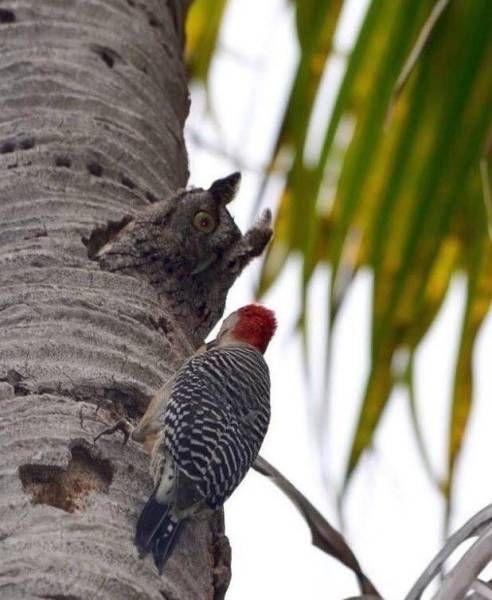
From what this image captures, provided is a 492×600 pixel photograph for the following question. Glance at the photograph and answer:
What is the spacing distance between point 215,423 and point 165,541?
2.22 feet

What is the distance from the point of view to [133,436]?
2.58 metres

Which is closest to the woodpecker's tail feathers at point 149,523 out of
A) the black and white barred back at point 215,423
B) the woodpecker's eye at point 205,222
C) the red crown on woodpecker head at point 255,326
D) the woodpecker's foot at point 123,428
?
the woodpecker's foot at point 123,428

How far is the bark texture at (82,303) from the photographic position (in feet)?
7.20

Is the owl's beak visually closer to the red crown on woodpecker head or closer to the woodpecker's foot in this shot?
the red crown on woodpecker head

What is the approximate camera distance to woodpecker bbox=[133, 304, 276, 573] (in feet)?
7.86

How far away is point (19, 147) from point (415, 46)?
0.86 metres

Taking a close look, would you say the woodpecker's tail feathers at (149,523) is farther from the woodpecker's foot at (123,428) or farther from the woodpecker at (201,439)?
the woodpecker's foot at (123,428)

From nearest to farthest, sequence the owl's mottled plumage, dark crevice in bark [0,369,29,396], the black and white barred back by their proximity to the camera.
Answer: dark crevice in bark [0,369,29,396], the black and white barred back, the owl's mottled plumage

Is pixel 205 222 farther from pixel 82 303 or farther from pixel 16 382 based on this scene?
pixel 16 382

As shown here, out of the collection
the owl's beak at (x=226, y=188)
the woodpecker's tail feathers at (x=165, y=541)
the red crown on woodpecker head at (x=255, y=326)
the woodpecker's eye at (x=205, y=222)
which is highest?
the red crown on woodpecker head at (x=255, y=326)

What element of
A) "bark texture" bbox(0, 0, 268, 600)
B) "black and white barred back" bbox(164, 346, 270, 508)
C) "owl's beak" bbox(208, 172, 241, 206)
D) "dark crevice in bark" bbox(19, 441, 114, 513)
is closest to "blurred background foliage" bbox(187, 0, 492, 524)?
"owl's beak" bbox(208, 172, 241, 206)

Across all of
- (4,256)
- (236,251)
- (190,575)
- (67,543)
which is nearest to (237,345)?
(236,251)

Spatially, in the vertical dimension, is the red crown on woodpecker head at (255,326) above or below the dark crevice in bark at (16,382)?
above

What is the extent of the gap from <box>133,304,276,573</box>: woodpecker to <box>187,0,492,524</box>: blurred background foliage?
217 mm
